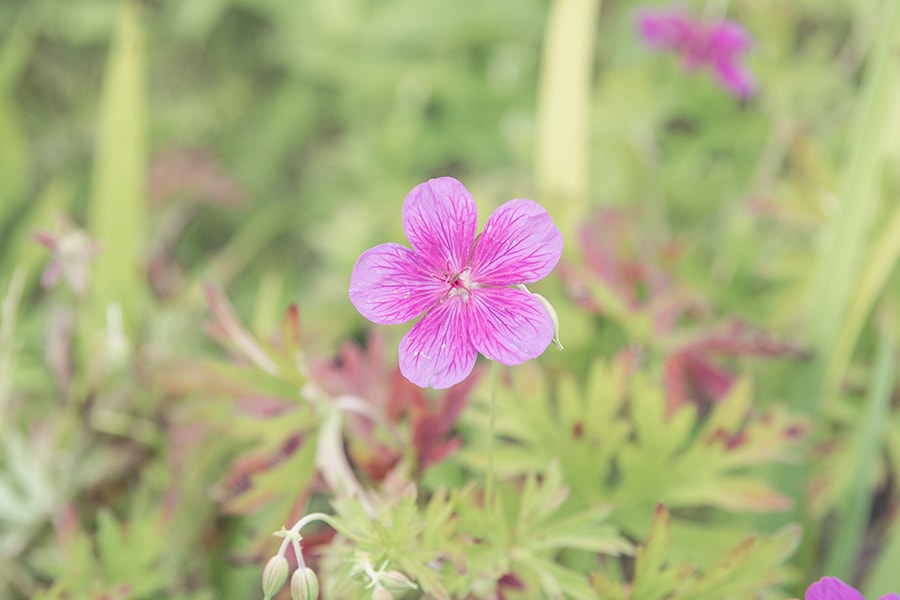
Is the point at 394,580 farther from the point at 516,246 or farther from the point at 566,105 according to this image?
the point at 566,105

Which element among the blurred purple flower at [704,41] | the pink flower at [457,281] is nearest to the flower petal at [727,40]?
the blurred purple flower at [704,41]

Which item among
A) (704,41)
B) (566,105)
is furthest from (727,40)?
(566,105)

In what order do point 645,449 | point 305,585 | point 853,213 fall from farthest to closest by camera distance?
point 853,213 < point 645,449 < point 305,585

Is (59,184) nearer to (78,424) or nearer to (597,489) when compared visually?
(78,424)

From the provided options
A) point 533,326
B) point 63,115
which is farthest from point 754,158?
point 63,115

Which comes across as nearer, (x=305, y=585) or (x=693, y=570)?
(x=305, y=585)

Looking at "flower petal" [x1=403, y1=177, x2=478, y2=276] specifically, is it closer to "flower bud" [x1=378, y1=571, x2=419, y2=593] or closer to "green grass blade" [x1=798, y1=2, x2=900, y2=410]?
"flower bud" [x1=378, y1=571, x2=419, y2=593]

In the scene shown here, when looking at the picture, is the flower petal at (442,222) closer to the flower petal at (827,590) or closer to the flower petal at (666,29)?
the flower petal at (827,590)

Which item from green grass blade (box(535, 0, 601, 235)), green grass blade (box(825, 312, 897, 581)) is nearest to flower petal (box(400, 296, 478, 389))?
green grass blade (box(825, 312, 897, 581))
